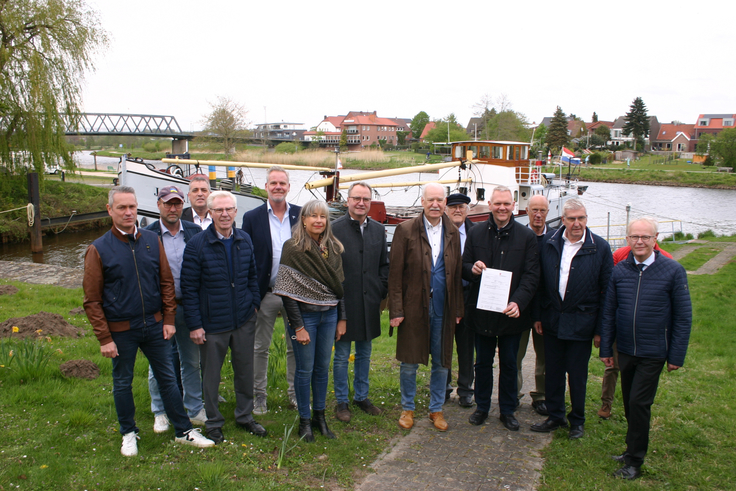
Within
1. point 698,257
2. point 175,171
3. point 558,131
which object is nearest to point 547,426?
point 698,257

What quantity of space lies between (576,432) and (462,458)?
106cm

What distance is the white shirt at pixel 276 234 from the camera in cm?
419

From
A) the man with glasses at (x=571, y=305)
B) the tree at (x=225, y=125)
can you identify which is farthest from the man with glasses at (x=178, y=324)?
the tree at (x=225, y=125)

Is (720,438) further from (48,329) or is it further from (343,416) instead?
(48,329)

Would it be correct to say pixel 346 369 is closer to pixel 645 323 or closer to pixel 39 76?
pixel 645 323

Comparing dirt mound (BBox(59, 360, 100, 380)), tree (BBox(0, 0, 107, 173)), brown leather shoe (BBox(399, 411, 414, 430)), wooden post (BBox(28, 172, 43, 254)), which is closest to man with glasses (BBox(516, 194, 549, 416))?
brown leather shoe (BBox(399, 411, 414, 430))

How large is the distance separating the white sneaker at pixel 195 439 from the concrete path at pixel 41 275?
8.06 metres

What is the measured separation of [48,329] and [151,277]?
3.76 metres

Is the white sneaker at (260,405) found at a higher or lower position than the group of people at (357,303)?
lower

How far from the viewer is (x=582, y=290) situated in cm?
390

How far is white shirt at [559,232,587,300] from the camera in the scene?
399 cm

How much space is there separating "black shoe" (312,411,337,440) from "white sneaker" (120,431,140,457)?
1323 mm

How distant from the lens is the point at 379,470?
354cm

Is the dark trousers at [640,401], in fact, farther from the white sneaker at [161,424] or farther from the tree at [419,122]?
the tree at [419,122]
